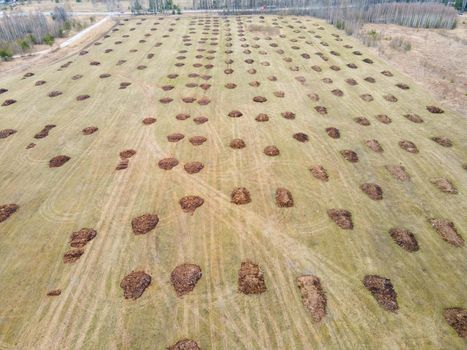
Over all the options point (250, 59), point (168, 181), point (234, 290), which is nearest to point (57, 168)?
point (168, 181)

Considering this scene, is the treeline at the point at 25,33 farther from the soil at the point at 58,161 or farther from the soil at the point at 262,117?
the soil at the point at 262,117

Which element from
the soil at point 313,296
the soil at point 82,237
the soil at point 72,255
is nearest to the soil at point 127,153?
the soil at point 82,237

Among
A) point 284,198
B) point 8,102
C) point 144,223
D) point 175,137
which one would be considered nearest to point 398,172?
point 284,198

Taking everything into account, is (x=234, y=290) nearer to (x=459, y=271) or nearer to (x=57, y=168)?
(x=459, y=271)

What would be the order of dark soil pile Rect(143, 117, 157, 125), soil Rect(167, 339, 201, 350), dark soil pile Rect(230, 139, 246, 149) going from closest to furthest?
soil Rect(167, 339, 201, 350) < dark soil pile Rect(230, 139, 246, 149) < dark soil pile Rect(143, 117, 157, 125)

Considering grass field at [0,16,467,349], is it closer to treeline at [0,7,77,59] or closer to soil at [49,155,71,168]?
soil at [49,155,71,168]

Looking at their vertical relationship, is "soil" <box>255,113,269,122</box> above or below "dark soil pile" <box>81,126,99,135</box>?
above

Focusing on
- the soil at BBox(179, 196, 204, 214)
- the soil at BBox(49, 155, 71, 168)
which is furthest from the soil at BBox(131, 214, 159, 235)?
the soil at BBox(49, 155, 71, 168)
